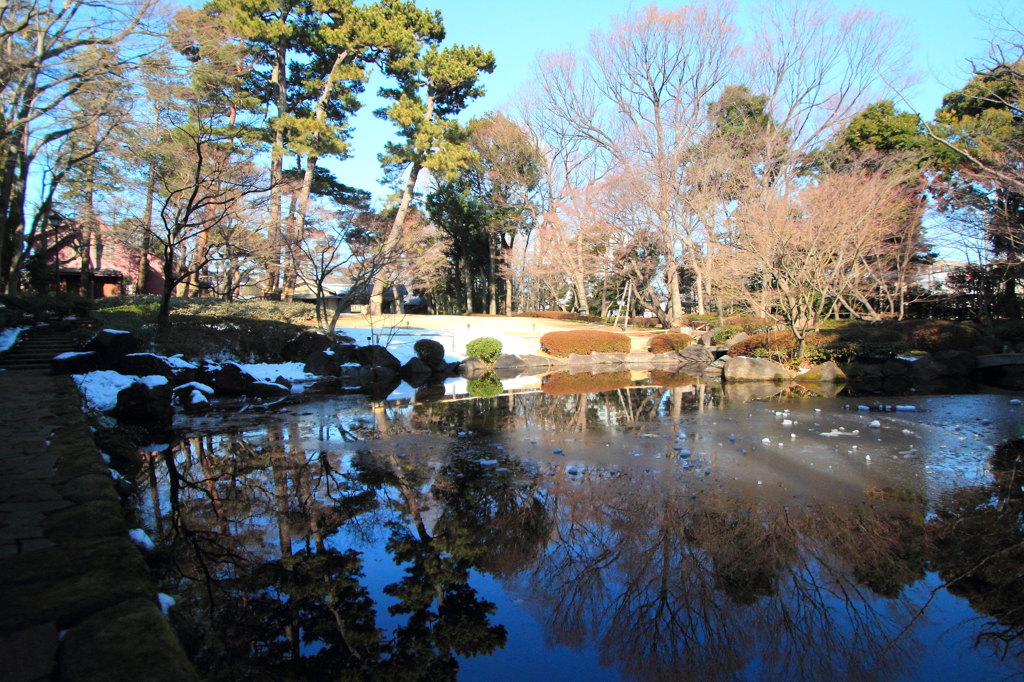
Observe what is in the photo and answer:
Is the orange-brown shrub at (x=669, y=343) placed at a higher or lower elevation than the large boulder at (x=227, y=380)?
higher

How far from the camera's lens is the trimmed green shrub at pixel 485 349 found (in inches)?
740

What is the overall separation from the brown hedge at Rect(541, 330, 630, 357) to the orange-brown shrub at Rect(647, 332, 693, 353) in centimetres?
104

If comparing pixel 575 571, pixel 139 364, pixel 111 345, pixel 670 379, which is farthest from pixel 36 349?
pixel 670 379

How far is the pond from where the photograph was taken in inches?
118

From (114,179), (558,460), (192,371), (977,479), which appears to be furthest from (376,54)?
(977,479)

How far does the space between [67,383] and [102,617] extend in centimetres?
887

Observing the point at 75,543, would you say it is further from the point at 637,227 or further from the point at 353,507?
the point at 637,227

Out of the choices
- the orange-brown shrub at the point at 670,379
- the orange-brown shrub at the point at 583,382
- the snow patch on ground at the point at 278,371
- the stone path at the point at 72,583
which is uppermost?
the stone path at the point at 72,583

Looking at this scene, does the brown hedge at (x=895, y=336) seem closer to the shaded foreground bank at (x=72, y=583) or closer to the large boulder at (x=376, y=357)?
the large boulder at (x=376, y=357)

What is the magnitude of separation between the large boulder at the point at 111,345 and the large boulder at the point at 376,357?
635 centimetres

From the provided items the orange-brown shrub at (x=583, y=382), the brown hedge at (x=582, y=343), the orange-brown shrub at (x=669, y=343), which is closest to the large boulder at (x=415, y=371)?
the orange-brown shrub at (x=583, y=382)

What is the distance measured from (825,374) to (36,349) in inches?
746

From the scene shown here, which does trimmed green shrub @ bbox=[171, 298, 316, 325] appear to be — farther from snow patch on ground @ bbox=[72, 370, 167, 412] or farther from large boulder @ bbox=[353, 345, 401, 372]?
snow patch on ground @ bbox=[72, 370, 167, 412]

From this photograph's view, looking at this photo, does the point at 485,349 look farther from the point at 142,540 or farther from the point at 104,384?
the point at 142,540
